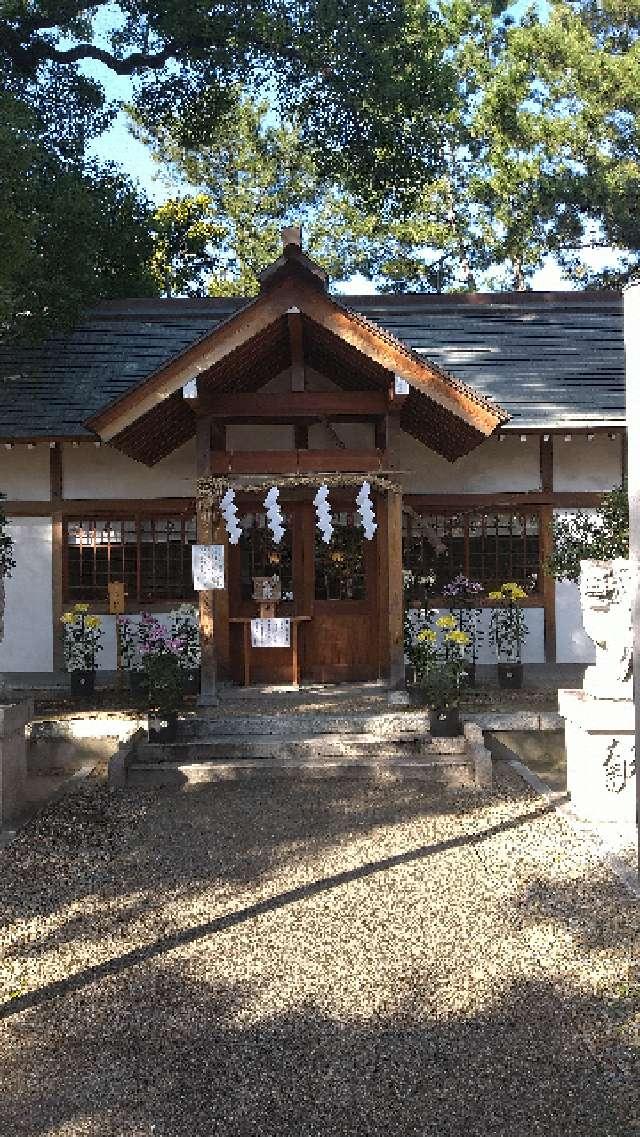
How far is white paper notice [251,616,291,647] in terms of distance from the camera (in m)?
10.4

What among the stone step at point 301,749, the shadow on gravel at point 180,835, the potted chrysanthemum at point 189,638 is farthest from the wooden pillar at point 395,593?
the potted chrysanthemum at point 189,638

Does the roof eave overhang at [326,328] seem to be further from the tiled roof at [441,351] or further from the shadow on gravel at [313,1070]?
the shadow on gravel at [313,1070]

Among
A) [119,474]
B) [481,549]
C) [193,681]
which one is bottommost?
[193,681]

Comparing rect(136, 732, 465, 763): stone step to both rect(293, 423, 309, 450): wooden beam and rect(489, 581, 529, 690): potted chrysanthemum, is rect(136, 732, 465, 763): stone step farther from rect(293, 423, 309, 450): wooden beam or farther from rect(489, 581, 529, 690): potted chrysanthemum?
rect(293, 423, 309, 450): wooden beam

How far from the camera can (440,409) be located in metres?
10.2

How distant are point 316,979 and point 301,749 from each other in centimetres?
423

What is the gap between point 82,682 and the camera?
1119 cm

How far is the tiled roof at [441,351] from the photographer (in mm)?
12234

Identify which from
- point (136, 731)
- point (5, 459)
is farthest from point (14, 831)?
point (5, 459)

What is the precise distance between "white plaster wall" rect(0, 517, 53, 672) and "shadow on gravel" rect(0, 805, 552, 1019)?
7.51 metres

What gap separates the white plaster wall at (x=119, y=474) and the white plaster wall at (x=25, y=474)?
1.00 ft

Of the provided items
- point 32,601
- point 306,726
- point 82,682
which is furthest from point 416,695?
point 32,601

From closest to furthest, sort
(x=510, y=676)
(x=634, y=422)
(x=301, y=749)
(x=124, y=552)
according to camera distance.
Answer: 1. (x=634, y=422)
2. (x=301, y=749)
3. (x=510, y=676)
4. (x=124, y=552)

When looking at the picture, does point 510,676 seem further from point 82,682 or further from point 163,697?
point 82,682
